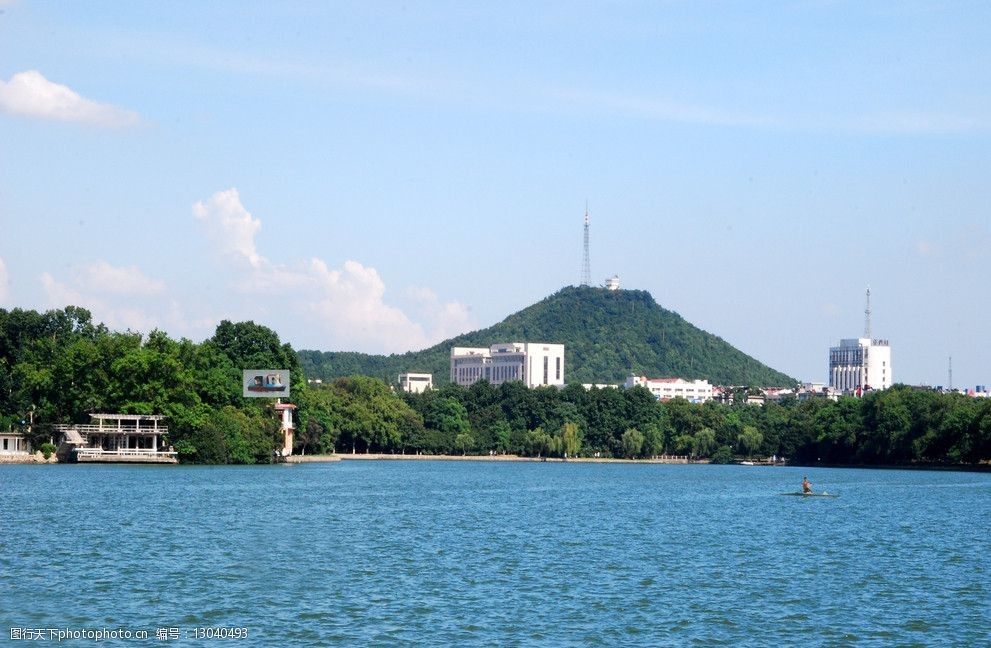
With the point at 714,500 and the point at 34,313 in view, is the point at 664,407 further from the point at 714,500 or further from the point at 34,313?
the point at 714,500

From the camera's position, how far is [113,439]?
10438cm

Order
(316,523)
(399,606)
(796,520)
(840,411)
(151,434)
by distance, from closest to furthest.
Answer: (399,606) → (316,523) → (796,520) → (151,434) → (840,411)

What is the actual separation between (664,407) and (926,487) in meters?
93.9

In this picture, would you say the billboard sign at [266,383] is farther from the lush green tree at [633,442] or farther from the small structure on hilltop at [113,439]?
the lush green tree at [633,442]

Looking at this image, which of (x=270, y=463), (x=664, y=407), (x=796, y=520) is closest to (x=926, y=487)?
(x=796, y=520)

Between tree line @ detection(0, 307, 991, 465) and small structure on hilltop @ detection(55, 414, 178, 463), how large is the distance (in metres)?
1.10

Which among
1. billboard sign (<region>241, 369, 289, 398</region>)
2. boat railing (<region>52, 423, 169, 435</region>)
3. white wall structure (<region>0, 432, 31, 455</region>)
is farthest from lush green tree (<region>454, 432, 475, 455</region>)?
white wall structure (<region>0, 432, 31, 455</region>)

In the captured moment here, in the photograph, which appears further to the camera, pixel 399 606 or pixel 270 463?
pixel 270 463

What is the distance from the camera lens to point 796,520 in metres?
60.9

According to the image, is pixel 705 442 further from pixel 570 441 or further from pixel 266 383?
pixel 266 383

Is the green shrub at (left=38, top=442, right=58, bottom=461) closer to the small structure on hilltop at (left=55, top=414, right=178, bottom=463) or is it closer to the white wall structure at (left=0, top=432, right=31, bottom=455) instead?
the small structure on hilltop at (left=55, top=414, right=178, bottom=463)

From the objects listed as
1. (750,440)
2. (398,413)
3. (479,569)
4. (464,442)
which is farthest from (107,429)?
(750,440)

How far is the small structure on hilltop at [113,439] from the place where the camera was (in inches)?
4031

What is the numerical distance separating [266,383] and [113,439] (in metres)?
16.5
